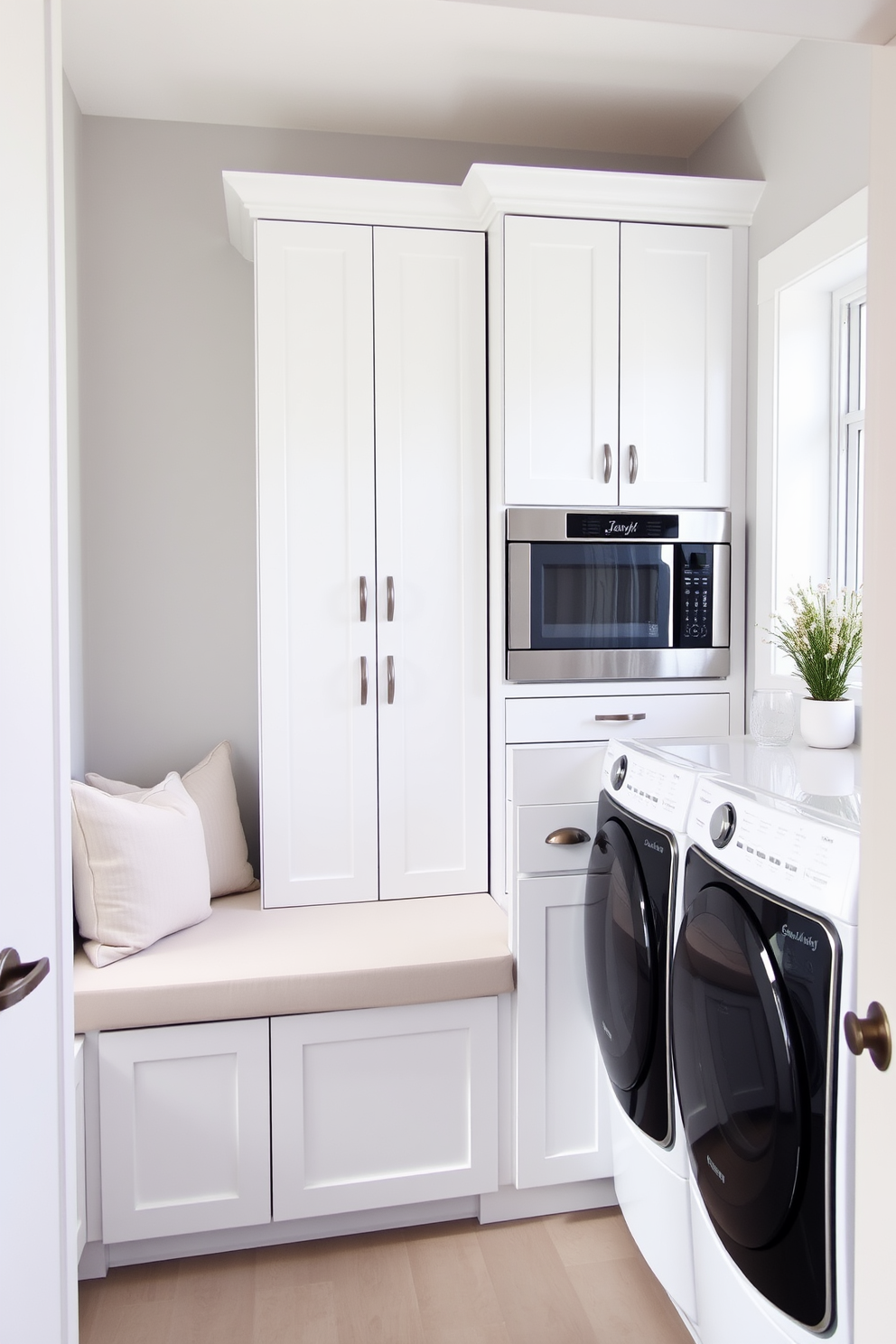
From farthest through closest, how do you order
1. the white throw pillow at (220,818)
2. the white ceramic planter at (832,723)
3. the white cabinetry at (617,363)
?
the white throw pillow at (220,818)
the white cabinetry at (617,363)
the white ceramic planter at (832,723)

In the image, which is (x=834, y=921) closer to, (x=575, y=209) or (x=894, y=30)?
(x=894, y=30)

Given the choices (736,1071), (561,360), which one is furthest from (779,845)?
(561,360)

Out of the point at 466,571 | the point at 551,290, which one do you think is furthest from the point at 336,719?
the point at 551,290

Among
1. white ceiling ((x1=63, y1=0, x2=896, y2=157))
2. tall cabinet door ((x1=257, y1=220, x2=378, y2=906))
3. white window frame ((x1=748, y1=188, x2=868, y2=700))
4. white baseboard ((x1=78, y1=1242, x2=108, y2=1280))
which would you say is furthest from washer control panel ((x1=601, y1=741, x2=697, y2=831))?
white ceiling ((x1=63, y1=0, x2=896, y2=157))

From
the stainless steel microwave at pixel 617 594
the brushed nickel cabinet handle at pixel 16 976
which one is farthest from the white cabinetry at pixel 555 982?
the brushed nickel cabinet handle at pixel 16 976

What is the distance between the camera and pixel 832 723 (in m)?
1.98

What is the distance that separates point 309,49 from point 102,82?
56 centimetres

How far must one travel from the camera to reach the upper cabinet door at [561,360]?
233 centimetres

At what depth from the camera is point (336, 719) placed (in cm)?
240

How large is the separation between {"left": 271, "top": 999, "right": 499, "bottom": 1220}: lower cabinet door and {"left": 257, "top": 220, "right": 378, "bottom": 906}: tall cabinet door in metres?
0.49

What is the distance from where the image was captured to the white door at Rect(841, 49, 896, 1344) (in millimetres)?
848

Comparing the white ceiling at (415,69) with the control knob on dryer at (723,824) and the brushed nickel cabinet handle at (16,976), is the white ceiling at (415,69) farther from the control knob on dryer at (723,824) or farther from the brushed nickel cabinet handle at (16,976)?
the brushed nickel cabinet handle at (16,976)

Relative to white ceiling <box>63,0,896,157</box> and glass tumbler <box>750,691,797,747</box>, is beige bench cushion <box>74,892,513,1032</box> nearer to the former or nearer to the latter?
A: glass tumbler <box>750,691,797,747</box>

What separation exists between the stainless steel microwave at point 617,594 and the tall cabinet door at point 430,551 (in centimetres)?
15
